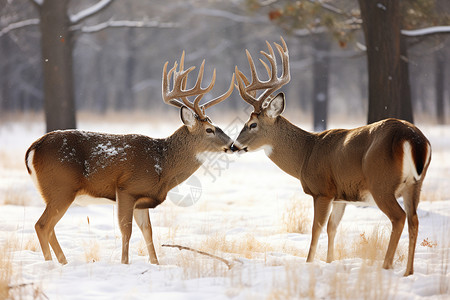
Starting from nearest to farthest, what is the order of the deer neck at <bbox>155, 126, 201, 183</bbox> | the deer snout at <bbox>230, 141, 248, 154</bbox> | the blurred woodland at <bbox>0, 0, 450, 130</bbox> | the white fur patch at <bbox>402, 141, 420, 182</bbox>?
the white fur patch at <bbox>402, 141, 420, 182</bbox> → the deer neck at <bbox>155, 126, 201, 183</bbox> → the deer snout at <bbox>230, 141, 248, 154</bbox> → the blurred woodland at <bbox>0, 0, 450, 130</bbox>

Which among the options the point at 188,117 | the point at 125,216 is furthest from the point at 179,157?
the point at 125,216

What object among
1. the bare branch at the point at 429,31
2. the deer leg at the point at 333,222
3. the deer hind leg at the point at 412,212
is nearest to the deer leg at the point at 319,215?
the deer leg at the point at 333,222

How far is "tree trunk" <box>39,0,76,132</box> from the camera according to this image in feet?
36.4

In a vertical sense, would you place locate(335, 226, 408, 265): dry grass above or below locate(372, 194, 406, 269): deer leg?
below

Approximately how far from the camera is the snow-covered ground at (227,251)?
4.28 meters

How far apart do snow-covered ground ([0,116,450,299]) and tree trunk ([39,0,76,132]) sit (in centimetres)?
146

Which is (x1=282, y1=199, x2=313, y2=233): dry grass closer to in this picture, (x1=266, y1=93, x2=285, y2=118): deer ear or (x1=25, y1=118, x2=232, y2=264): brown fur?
(x1=266, y1=93, x2=285, y2=118): deer ear

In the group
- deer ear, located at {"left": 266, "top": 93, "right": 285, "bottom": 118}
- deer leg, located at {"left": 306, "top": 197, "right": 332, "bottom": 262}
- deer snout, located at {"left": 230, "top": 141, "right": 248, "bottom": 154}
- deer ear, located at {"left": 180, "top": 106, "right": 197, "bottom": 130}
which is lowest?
deer leg, located at {"left": 306, "top": 197, "right": 332, "bottom": 262}

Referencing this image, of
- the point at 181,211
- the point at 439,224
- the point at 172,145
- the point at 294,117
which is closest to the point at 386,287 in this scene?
the point at 172,145

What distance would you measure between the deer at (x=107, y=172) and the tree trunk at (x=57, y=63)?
233 inches

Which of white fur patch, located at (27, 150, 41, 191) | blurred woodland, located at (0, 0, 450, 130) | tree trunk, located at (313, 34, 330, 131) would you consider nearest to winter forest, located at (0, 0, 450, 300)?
white fur patch, located at (27, 150, 41, 191)

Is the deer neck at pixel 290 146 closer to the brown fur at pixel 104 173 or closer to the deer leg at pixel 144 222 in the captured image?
the brown fur at pixel 104 173

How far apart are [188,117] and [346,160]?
5.72 feet

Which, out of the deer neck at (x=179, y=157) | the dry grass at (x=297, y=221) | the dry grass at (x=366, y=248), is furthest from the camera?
the dry grass at (x=297, y=221)
